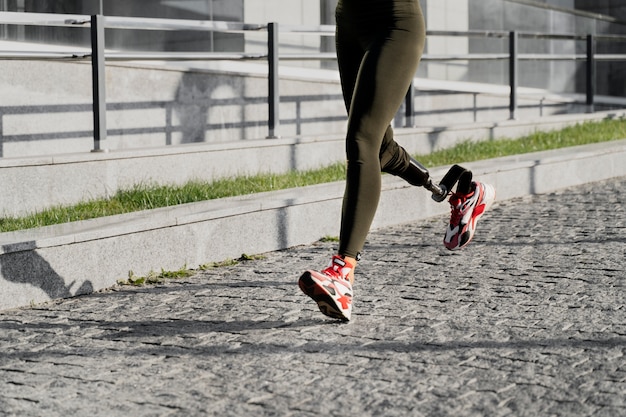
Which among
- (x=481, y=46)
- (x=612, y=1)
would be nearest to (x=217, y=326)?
(x=481, y=46)

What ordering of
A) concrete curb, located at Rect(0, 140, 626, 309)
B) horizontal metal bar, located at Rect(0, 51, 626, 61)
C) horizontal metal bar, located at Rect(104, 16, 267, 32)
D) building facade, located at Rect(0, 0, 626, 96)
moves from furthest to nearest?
building facade, located at Rect(0, 0, 626, 96) → horizontal metal bar, located at Rect(0, 51, 626, 61) → horizontal metal bar, located at Rect(104, 16, 267, 32) → concrete curb, located at Rect(0, 140, 626, 309)

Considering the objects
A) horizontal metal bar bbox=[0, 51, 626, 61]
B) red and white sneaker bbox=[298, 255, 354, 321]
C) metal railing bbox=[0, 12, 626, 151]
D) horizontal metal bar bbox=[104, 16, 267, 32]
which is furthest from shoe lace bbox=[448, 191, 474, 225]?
horizontal metal bar bbox=[0, 51, 626, 61]

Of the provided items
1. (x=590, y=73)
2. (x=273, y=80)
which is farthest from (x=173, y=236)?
(x=590, y=73)

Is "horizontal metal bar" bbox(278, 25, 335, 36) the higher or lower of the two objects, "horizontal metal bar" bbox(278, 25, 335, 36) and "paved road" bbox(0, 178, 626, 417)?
the higher

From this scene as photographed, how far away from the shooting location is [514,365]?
4.06m

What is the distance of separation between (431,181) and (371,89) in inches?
42.5

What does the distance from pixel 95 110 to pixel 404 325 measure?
4.22m

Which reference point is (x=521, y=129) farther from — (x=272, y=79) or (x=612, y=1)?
(x=612, y=1)

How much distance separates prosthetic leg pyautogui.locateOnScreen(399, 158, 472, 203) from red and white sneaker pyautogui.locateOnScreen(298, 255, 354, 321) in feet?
3.29

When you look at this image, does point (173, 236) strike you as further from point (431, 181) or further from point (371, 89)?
point (371, 89)

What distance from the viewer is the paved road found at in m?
3.66

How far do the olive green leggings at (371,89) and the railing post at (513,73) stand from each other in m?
8.56

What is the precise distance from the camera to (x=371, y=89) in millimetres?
4840

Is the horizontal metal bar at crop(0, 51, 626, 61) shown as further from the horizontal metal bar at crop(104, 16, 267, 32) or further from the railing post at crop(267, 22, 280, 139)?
the railing post at crop(267, 22, 280, 139)
